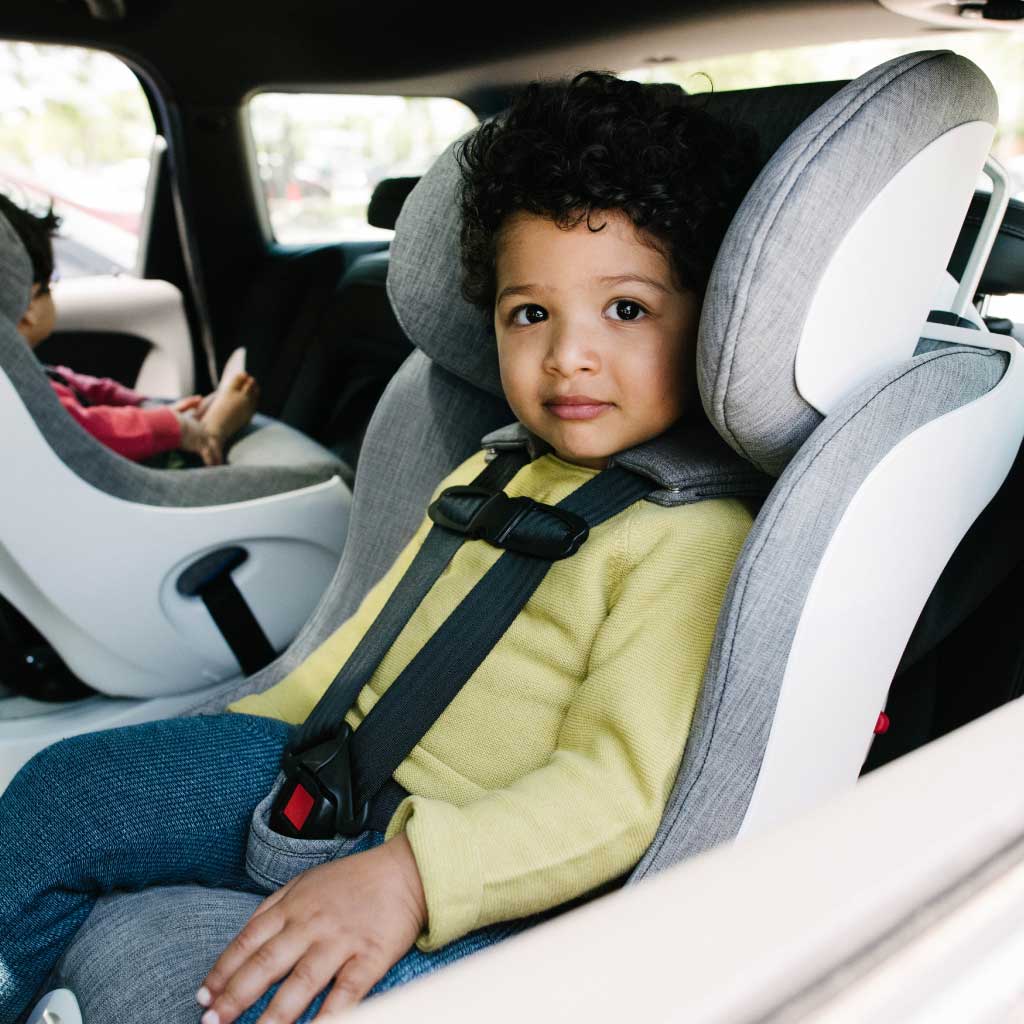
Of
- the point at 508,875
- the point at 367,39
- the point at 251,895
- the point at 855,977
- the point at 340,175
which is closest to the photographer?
the point at 855,977

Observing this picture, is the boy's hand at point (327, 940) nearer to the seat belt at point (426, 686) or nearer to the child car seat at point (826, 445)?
the child car seat at point (826, 445)

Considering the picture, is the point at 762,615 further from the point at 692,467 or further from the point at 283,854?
the point at 283,854

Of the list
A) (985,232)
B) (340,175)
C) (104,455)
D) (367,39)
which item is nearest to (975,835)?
(985,232)

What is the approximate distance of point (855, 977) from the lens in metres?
0.35

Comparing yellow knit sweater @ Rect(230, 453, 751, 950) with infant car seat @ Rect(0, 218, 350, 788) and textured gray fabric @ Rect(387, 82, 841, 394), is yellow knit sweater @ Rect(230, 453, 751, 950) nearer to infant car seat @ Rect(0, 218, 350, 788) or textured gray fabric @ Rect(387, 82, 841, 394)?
textured gray fabric @ Rect(387, 82, 841, 394)

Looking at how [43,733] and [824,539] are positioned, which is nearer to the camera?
[824,539]

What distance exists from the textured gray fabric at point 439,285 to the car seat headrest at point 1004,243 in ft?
1.83

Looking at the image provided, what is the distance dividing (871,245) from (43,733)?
1.41 metres

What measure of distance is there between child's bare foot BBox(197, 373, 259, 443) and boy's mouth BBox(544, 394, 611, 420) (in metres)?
1.25

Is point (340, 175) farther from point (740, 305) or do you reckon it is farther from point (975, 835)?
point (975, 835)

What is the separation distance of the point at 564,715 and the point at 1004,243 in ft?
2.49

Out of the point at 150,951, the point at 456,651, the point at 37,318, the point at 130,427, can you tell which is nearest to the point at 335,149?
the point at 37,318

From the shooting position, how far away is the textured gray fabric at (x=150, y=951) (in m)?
0.78

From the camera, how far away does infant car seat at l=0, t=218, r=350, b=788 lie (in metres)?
1.42
